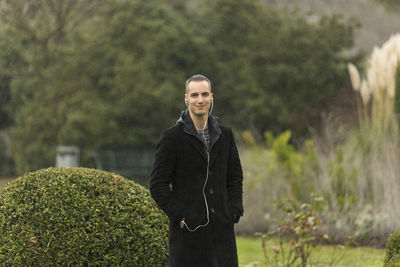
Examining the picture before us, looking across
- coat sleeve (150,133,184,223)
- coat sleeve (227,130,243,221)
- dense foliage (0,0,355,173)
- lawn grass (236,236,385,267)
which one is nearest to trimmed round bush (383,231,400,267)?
coat sleeve (227,130,243,221)

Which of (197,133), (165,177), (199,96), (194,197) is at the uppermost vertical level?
(199,96)

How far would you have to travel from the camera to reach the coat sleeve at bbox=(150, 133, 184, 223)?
3.46 metres

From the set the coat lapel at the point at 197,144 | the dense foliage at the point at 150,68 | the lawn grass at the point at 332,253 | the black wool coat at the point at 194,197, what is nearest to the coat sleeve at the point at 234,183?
the black wool coat at the point at 194,197

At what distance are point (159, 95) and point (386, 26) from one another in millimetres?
26803

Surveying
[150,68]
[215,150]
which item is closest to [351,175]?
[215,150]

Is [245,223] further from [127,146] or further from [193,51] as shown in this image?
[193,51]

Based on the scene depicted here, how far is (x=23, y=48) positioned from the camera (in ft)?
73.9

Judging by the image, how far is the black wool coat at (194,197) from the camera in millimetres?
3488

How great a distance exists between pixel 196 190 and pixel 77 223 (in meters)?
1.28

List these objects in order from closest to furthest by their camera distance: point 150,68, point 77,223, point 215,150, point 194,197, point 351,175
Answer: point 194,197, point 215,150, point 77,223, point 351,175, point 150,68

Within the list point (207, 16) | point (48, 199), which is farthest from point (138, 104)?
point (48, 199)

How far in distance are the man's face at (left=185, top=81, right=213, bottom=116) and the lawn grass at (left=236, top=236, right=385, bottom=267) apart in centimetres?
336

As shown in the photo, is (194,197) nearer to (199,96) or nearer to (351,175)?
(199,96)

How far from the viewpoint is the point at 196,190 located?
11.5ft
